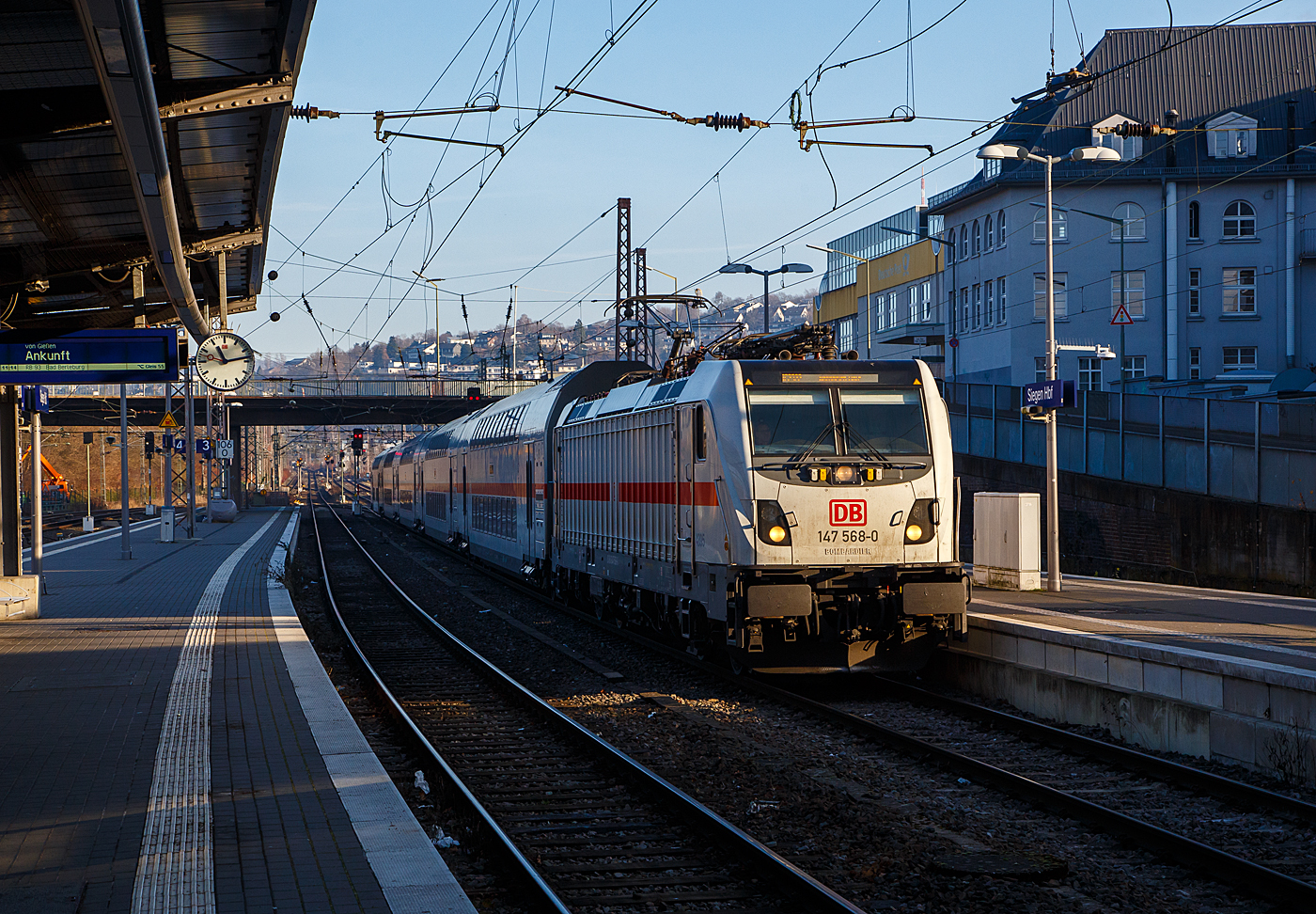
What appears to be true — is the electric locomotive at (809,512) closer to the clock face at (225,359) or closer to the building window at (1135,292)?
the clock face at (225,359)

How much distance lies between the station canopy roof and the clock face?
3.40 metres

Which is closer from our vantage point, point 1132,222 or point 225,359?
point 225,359

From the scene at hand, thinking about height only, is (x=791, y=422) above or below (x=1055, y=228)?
below

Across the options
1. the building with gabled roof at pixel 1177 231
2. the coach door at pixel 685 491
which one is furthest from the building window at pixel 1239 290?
the coach door at pixel 685 491

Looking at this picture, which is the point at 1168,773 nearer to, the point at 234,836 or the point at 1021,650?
the point at 1021,650

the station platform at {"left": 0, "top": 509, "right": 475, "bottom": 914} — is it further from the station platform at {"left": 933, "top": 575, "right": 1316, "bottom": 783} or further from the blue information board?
the station platform at {"left": 933, "top": 575, "right": 1316, "bottom": 783}

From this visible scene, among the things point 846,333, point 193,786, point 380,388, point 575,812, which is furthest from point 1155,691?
point 846,333

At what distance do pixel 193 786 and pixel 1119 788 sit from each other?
20.8 feet

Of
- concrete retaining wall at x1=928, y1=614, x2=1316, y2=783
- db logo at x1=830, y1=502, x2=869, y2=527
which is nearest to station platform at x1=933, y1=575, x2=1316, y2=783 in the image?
concrete retaining wall at x1=928, y1=614, x2=1316, y2=783

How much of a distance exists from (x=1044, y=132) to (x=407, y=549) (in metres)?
32.2

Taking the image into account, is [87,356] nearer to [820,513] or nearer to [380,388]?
[820,513]

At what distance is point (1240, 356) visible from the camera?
52781 mm

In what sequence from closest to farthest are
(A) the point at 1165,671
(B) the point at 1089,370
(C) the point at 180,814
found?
(C) the point at 180,814
(A) the point at 1165,671
(B) the point at 1089,370

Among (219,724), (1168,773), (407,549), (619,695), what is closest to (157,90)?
(219,724)
